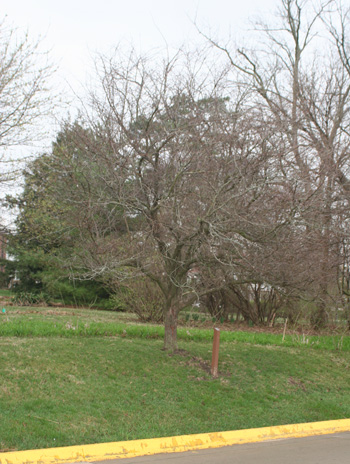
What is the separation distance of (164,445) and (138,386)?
180 centimetres

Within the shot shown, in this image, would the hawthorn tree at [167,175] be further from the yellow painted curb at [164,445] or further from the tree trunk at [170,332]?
the yellow painted curb at [164,445]

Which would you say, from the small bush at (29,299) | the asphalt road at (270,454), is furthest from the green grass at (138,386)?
the small bush at (29,299)

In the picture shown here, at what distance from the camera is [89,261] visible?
8.52 m

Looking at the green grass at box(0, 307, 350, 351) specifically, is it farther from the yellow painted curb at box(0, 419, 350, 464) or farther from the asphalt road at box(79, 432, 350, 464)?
the asphalt road at box(79, 432, 350, 464)

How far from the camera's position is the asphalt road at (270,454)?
18.0 ft

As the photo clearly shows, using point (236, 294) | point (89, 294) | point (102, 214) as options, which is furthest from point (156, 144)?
point (89, 294)

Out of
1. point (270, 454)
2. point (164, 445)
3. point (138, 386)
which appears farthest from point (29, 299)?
point (270, 454)

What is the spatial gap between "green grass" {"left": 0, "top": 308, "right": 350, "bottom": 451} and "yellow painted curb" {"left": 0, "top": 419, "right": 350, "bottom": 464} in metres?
0.20

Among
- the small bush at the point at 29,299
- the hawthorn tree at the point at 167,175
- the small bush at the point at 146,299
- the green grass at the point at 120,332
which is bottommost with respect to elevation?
the green grass at the point at 120,332

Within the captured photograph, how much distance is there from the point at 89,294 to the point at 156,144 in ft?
45.4

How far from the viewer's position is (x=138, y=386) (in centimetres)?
753

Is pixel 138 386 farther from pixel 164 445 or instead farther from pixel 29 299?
pixel 29 299

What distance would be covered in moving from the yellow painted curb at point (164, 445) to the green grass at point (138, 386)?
205 millimetres

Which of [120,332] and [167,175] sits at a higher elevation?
[167,175]
